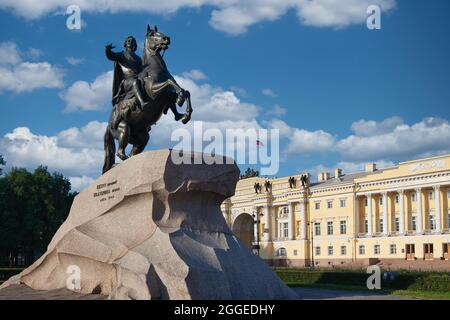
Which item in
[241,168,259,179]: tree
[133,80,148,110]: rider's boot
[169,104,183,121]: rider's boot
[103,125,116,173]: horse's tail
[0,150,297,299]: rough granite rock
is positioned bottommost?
[0,150,297,299]: rough granite rock

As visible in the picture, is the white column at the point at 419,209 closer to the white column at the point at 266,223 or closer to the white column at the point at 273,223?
the white column at the point at 273,223

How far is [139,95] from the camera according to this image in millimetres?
16094

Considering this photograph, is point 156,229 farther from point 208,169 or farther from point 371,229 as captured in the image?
point 371,229

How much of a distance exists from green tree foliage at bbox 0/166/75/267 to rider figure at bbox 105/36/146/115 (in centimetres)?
3643

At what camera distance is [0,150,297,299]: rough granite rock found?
13.1 meters

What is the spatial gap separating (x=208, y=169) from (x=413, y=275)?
598 inches

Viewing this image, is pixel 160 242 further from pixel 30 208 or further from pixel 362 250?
pixel 362 250

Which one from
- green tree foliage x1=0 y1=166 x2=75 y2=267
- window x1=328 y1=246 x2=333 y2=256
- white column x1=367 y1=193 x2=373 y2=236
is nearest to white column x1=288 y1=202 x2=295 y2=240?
window x1=328 y1=246 x2=333 y2=256

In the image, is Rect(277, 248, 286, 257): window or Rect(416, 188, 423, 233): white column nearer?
Rect(416, 188, 423, 233): white column

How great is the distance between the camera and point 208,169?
1495 cm

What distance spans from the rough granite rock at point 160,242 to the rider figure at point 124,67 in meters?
2.59

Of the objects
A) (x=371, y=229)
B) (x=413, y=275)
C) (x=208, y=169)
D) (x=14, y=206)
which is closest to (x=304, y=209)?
(x=371, y=229)

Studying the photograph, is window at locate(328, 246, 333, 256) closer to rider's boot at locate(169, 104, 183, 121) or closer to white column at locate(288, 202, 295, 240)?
white column at locate(288, 202, 295, 240)

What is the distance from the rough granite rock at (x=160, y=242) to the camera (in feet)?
43.1
